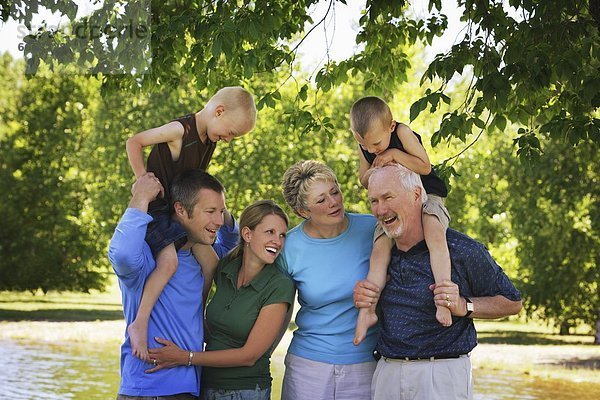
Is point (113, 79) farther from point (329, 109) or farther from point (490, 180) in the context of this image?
point (490, 180)

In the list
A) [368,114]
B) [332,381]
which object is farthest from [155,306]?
[368,114]

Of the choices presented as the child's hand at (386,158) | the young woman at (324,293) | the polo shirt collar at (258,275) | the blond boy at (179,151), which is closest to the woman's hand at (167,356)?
the blond boy at (179,151)

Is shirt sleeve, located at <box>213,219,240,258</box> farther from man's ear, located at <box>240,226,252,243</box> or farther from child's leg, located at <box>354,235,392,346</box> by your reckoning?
child's leg, located at <box>354,235,392,346</box>

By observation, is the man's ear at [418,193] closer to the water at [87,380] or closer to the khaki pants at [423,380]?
the khaki pants at [423,380]

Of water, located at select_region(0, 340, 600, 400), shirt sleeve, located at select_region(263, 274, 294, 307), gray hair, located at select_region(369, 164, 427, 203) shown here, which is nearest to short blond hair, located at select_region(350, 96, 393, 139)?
gray hair, located at select_region(369, 164, 427, 203)

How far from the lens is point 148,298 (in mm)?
4590

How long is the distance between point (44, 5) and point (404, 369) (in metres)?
5.48

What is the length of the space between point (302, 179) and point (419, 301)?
825mm

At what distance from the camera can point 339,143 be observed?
93.6 ft

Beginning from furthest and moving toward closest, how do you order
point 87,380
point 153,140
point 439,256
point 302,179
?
point 87,380 → point 153,140 → point 302,179 → point 439,256

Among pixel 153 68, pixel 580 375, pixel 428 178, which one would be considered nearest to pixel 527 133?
pixel 428 178

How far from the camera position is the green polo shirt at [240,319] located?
461cm

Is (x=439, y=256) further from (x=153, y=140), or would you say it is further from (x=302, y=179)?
(x=153, y=140)

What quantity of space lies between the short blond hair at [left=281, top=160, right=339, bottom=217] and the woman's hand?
92 centimetres
